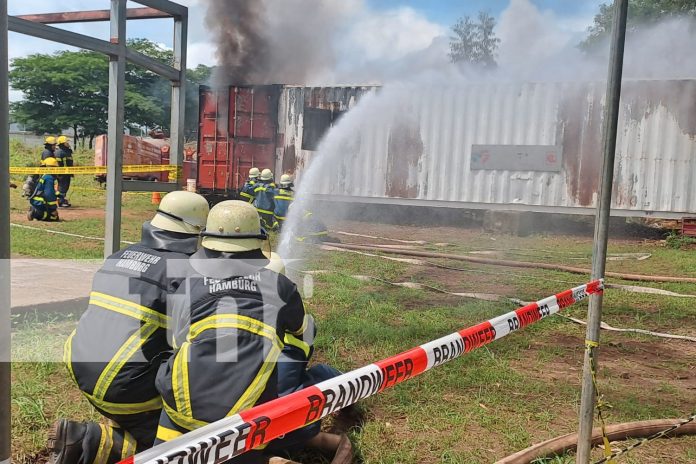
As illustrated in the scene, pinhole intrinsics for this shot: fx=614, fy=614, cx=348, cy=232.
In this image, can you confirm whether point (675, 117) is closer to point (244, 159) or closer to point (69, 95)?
point (244, 159)

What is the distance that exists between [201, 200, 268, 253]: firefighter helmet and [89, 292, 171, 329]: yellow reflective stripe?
41 centimetres

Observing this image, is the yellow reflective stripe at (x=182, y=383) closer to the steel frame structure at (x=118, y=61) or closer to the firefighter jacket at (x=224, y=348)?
the firefighter jacket at (x=224, y=348)

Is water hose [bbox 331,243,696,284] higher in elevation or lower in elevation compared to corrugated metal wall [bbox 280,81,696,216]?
lower

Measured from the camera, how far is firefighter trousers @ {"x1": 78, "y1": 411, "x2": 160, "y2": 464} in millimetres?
2575

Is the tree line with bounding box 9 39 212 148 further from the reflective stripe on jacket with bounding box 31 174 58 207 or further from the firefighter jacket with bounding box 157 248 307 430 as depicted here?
the firefighter jacket with bounding box 157 248 307 430

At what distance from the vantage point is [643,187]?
39.9 ft

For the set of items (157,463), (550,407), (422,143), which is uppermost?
(422,143)

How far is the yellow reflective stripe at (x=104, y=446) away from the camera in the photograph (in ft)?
8.48

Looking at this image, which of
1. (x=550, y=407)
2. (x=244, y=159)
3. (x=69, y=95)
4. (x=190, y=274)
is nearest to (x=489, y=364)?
(x=550, y=407)

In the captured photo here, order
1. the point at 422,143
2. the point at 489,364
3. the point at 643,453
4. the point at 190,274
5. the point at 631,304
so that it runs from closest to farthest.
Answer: the point at 190,274
the point at 643,453
the point at 489,364
the point at 631,304
the point at 422,143

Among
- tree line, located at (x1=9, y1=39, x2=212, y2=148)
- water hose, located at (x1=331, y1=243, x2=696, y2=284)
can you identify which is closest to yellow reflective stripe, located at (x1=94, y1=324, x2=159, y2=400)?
water hose, located at (x1=331, y1=243, x2=696, y2=284)

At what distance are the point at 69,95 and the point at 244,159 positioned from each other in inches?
935

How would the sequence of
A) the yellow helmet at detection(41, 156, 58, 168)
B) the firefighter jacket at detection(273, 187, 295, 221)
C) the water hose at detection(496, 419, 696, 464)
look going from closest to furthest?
the water hose at detection(496, 419, 696, 464) < the firefighter jacket at detection(273, 187, 295, 221) < the yellow helmet at detection(41, 156, 58, 168)

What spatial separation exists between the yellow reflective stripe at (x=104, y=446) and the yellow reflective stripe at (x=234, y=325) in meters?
0.80
